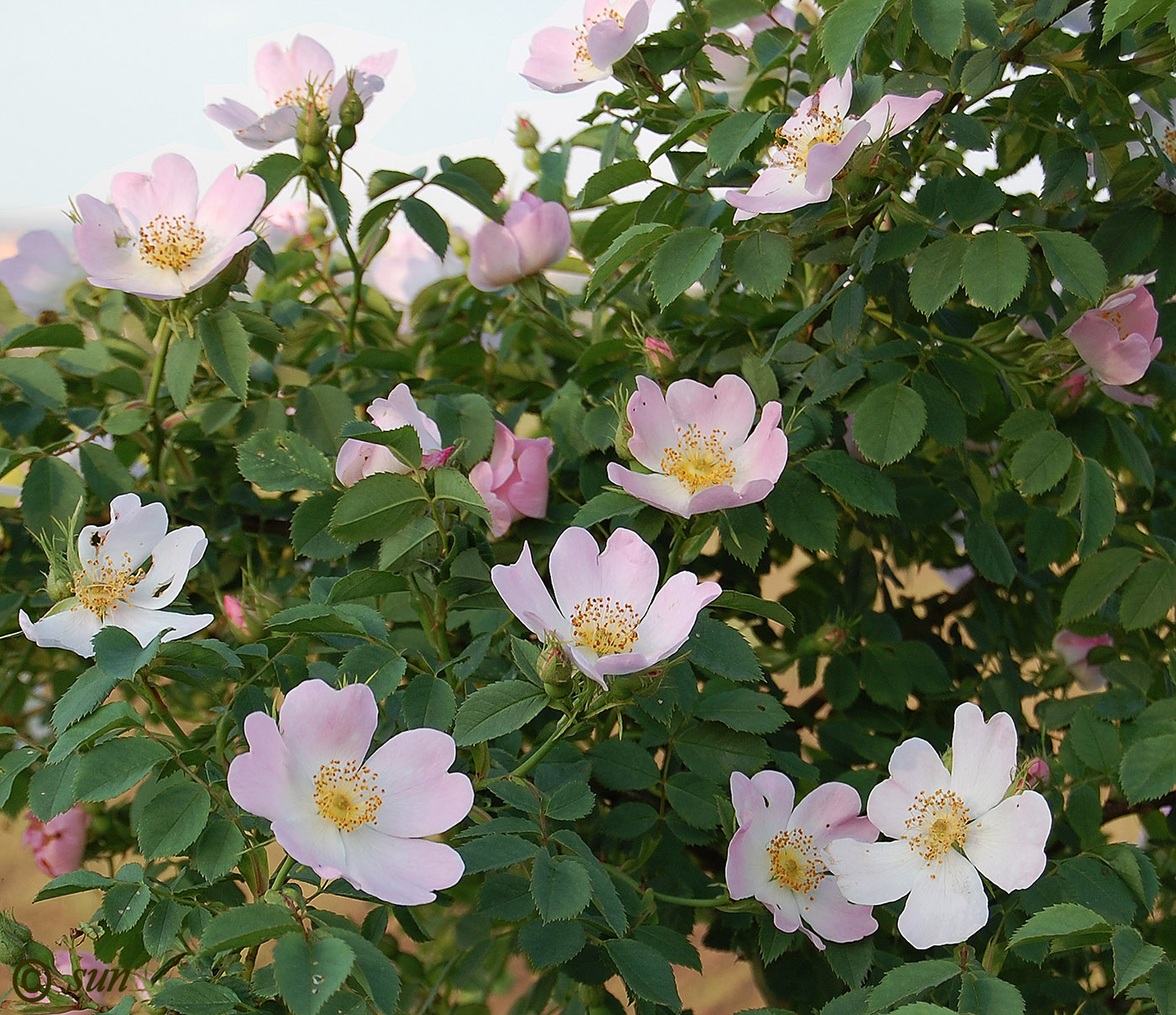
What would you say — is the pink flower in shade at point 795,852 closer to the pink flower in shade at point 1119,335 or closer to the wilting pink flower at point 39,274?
the pink flower in shade at point 1119,335

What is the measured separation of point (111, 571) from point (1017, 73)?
0.61 m

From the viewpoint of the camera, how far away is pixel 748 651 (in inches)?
21.9

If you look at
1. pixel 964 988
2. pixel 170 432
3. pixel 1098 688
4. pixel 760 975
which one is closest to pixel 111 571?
pixel 170 432

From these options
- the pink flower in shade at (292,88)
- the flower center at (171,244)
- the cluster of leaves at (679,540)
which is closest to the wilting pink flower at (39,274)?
the cluster of leaves at (679,540)

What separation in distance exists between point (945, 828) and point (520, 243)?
20.5 inches

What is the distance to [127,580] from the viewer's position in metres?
0.60

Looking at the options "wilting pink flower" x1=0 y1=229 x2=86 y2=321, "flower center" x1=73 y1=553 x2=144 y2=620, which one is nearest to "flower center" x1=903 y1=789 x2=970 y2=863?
"flower center" x1=73 y1=553 x2=144 y2=620

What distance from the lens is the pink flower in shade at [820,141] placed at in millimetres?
604

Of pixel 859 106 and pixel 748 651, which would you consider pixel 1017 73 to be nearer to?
pixel 859 106

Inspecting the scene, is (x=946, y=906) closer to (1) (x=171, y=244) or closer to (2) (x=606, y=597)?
(2) (x=606, y=597)

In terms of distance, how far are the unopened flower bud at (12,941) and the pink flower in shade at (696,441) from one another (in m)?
0.36

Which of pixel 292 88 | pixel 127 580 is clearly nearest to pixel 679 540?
pixel 127 580

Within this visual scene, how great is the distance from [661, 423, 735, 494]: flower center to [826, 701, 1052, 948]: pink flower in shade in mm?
169

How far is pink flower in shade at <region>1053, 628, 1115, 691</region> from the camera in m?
0.98
